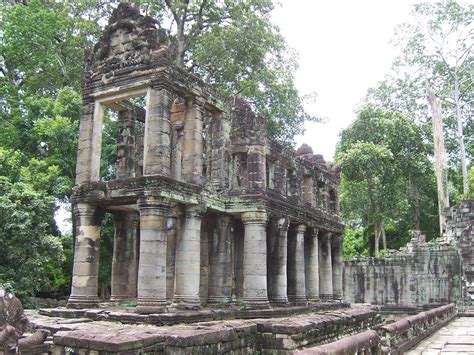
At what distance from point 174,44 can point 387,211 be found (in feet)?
60.5

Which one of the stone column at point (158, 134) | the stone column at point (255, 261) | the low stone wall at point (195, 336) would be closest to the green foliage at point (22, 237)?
the low stone wall at point (195, 336)

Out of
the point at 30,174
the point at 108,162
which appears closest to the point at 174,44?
the point at 108,162

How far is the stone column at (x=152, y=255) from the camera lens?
40.9ft

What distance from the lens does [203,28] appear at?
2989 centimetres

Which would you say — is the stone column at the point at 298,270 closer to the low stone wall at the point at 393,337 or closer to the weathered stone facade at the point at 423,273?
the low stone wall at the point at 393,337

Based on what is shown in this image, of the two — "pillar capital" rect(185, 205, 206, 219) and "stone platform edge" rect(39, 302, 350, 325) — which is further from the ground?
"pillar capital" rect(185, 205, 206, 219)

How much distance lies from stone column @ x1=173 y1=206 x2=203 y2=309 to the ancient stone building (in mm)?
28

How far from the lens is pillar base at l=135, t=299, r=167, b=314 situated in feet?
40.0

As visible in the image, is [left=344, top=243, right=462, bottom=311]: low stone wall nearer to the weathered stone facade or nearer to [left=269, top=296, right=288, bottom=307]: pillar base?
the weathered stone facade

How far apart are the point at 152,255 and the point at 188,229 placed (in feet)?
5.48

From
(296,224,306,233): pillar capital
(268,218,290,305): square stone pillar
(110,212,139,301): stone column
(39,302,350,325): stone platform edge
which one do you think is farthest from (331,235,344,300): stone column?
(110,212,139,301): stone column

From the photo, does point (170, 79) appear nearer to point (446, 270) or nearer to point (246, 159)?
point (246, 159)

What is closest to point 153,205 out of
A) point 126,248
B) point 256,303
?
point 126,248

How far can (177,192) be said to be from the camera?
13.4m
